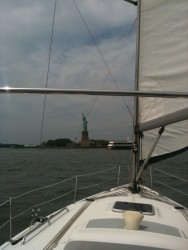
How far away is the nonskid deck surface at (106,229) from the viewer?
255 cm

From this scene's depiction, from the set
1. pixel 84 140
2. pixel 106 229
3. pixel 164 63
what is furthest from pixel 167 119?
pixel 84 140

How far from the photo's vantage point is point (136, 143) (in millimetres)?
5750

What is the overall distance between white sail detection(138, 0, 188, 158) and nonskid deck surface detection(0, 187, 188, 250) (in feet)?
3.84

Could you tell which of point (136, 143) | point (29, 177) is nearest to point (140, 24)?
point (136, 143)

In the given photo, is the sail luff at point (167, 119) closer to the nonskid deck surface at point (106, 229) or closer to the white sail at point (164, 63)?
the white sail at point (164, 63)

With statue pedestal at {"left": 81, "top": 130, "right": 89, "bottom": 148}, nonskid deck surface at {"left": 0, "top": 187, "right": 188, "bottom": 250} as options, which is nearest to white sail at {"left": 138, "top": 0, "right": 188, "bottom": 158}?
statue pedestal at {"left": 81, "top": 130, "right": 89, "bottom": 148}

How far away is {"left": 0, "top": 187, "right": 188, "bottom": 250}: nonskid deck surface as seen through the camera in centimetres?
255

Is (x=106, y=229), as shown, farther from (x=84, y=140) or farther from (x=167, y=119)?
(x=84, y=140)

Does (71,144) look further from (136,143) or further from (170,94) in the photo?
(170,94)

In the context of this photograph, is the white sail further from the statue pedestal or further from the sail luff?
the statue pedestal

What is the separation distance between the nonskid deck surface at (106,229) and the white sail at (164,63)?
1172 millimetres

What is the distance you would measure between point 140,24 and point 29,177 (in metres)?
11.2

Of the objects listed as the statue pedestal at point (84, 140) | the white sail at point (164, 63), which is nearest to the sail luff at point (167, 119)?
the white sail at point (164, 63)

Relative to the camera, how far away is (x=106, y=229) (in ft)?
9.27
